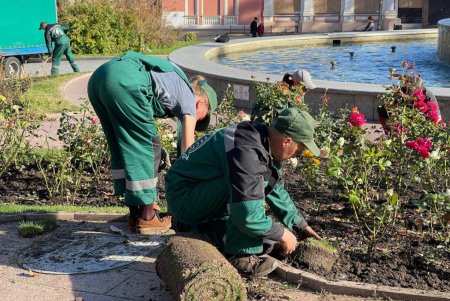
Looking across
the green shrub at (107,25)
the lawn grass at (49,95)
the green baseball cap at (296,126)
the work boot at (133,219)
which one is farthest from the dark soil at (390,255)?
the green shrub at (107,25)

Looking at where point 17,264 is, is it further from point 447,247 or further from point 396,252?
point 447,247

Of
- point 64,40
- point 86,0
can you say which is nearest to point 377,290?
point 64,40

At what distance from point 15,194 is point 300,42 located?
1773 cm

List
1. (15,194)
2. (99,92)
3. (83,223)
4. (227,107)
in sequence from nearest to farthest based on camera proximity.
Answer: (99,92) < (83,223) < (15,194) < (227,107)

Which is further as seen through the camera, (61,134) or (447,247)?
(61,134)

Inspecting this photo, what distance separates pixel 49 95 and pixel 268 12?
3302cm

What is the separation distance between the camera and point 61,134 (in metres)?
6.85

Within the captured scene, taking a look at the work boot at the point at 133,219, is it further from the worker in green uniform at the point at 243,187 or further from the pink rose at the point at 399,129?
the pink rose at the point at 399,129

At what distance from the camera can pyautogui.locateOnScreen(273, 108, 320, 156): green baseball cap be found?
12.2 feet

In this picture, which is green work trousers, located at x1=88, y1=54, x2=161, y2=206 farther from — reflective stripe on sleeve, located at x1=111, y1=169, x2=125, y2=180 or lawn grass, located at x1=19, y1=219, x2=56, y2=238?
lawn grass, located at x1=19, y1=219, x2=56, y2=238

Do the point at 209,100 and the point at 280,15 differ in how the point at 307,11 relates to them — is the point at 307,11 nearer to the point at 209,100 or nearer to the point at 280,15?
the point at 280,15

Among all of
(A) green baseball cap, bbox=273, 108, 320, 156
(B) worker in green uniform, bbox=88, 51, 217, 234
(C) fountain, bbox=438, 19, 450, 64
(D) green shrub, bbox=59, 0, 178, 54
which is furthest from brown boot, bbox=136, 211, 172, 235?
(D) green shrub, bbox=59, 0, 178, 54

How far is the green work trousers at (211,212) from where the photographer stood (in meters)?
4.07

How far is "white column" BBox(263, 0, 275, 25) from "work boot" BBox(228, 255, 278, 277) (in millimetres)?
41367
